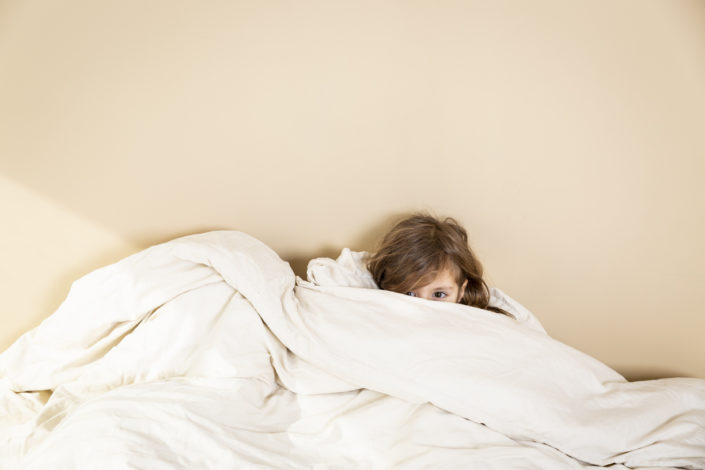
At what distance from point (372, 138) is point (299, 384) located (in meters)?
0.67

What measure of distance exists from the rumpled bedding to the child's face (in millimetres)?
118

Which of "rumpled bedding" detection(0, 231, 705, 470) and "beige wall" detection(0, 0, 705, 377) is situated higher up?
"beige wall" detection(0, 0, 705, 377)

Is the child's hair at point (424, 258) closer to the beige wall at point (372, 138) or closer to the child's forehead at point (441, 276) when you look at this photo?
the child's forehead at point (441, 276)

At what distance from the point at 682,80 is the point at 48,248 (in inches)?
65.7

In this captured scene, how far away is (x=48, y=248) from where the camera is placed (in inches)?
53.6

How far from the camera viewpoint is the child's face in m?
1.30

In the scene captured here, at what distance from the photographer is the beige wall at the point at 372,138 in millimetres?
1294

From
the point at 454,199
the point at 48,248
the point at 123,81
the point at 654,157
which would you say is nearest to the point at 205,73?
the point at 123,81

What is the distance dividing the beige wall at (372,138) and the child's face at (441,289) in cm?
23

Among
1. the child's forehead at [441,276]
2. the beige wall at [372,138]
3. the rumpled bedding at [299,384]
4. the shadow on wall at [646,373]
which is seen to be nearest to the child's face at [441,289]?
the child's forehead at [441,276]

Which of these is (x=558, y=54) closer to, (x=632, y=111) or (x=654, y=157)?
(x=632, y=111)

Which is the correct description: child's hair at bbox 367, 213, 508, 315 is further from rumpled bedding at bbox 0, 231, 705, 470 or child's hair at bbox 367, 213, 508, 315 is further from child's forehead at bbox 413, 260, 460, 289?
rumpled bedding at bbox 0, 231, 705, 470

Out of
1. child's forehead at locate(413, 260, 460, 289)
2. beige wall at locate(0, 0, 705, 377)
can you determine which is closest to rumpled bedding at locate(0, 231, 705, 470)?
child's forehead at locate(413, 260, 460, 289)

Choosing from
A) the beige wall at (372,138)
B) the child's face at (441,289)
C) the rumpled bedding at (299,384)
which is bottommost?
the rumpled bedding at (299,384)
